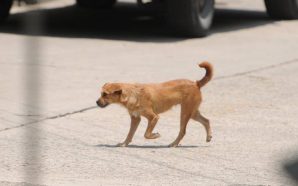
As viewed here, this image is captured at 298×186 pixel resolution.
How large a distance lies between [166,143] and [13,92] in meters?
2.37

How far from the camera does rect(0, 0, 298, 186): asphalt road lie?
6152 millimetres

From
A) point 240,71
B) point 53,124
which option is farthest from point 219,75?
point 53,124

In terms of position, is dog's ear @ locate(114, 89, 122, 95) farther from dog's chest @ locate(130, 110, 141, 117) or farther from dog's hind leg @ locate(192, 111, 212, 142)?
dog's hind leg @ locate(192, 111, 212, 142)

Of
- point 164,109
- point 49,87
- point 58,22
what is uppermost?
point 164,109

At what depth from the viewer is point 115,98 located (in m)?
6.77

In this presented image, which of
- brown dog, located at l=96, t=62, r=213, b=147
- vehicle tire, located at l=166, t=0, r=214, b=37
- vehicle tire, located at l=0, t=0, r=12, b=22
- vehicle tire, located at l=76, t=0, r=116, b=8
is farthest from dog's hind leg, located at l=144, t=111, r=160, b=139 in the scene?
vehicle tire, located at l=76, t=0, r=116, b=8

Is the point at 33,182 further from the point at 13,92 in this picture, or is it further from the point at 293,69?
the point at 293,69

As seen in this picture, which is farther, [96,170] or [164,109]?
[164,109]

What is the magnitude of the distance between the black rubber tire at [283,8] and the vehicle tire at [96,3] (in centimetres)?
306

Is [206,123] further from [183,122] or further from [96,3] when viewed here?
[96,3]

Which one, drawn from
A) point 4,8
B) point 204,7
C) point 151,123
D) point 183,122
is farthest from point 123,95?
point 4,8

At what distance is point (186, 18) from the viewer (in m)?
12.7

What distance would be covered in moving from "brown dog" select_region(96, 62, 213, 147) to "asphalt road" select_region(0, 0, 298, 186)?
8.5 inches

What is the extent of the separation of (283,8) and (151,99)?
8.43 m
